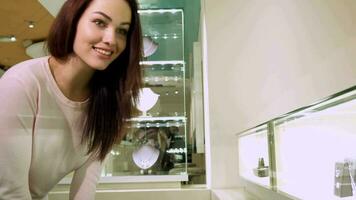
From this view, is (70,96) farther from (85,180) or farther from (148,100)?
(148,100)

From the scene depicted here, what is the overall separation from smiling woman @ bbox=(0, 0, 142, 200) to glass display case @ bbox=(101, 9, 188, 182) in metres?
→ 1.29

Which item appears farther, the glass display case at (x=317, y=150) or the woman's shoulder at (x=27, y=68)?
the woman's shoulder at (x=27, y=68)

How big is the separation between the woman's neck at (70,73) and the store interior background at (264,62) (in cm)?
135

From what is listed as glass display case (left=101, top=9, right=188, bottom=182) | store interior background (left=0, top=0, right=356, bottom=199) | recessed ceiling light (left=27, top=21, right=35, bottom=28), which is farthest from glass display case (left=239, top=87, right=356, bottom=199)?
recessed ceiling light (left=27, top=21, right=35, bottom=28)

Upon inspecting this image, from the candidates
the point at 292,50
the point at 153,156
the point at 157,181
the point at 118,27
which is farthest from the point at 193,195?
the point at 118,27

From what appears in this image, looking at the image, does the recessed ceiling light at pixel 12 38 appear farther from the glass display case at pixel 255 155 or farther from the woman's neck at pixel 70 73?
the woman's neck at pixel 70 73

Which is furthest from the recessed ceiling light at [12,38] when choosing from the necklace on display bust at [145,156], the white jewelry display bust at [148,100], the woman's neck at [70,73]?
the woman's neck at [70,73]

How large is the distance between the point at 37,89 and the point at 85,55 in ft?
0.50

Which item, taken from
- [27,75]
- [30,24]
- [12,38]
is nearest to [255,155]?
[27,75]

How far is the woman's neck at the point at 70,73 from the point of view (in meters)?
1.06

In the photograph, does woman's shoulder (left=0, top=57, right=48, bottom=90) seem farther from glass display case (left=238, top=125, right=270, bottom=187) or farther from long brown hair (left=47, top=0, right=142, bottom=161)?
glass display case (left=238, top=125, right=270, bottom=187)

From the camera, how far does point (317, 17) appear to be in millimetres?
2348

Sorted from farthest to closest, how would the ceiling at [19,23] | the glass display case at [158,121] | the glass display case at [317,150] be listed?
the ceiling at [19,23] → the glass display case at [158,121] → the glass display case at [317,150]

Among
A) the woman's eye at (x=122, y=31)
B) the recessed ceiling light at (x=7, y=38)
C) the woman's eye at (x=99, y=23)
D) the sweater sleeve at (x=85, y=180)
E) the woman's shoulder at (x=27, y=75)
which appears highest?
the recessed ceiling light at (x=7, y=38)
